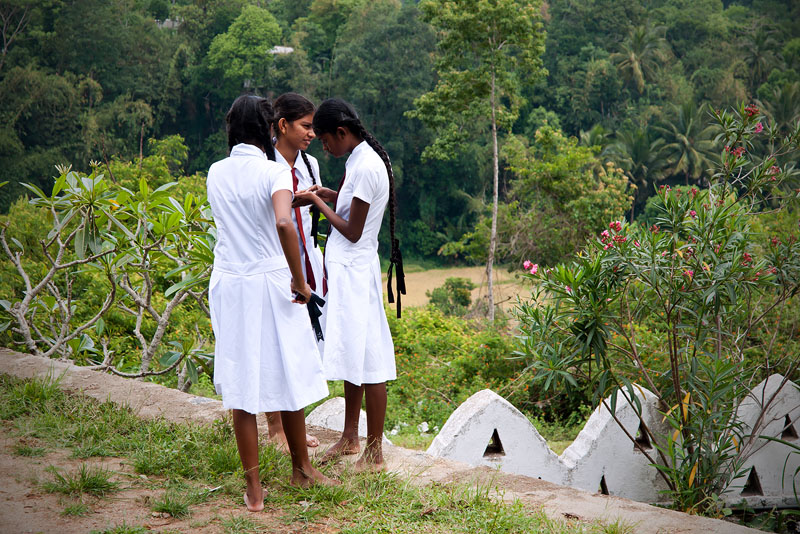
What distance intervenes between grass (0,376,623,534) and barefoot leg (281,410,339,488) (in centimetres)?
5

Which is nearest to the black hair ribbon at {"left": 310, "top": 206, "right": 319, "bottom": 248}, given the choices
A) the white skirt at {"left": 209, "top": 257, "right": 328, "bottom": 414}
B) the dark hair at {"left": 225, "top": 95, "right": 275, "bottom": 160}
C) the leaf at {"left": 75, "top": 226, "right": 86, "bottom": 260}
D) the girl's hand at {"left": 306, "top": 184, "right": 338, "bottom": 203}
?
the girl's hand at {"left": 306, "top": 184, "right": 338, "bottom": 203}

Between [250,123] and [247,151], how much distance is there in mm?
96

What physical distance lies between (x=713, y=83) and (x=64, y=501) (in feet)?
113

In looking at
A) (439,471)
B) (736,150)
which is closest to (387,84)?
(736,150)

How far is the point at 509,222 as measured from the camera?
58.8 ft

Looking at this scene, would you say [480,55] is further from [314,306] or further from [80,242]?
[314,306]

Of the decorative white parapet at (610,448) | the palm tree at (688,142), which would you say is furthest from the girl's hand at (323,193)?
the palm tree at (688,142)

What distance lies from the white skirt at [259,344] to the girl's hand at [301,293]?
23mm

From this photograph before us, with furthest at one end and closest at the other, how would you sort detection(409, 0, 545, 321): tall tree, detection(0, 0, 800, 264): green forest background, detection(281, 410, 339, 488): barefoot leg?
1. detection(0, 0, 800, 264): green forest background
2. detection(409, 0, 545, 321): tall tree
3. detection(281, 410, 339, 488): barefoot leg

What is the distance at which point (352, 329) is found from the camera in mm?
2607

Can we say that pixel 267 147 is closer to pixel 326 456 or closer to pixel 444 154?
pixel 326 456

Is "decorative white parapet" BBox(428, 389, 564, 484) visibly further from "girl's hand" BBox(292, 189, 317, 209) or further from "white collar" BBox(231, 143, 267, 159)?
"white collar" BBox(231, 143, 267, 159)

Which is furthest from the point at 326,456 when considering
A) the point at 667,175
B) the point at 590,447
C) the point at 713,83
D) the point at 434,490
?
the point at 713,83

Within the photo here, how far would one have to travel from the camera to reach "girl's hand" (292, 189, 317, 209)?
2.56 meters
